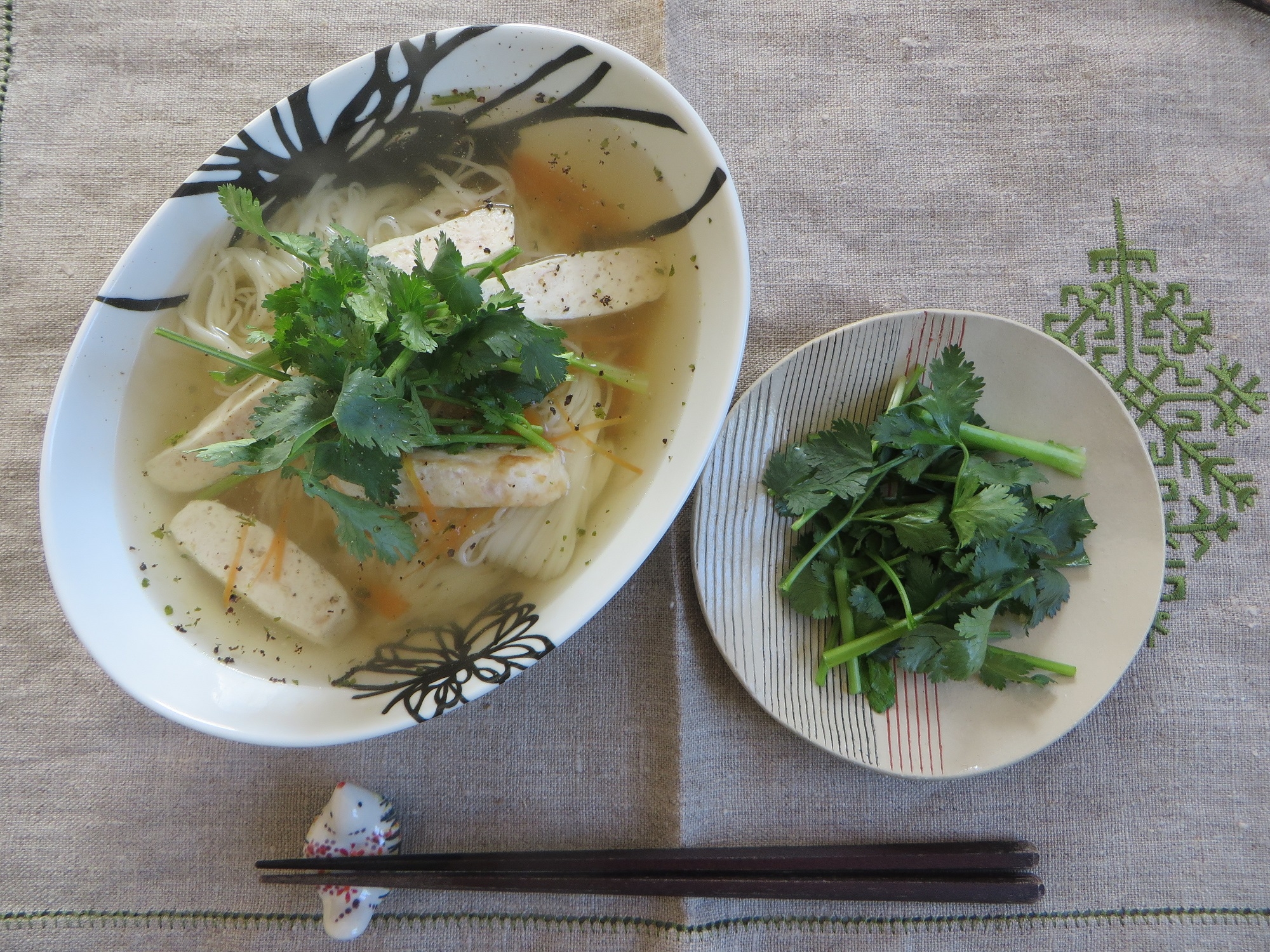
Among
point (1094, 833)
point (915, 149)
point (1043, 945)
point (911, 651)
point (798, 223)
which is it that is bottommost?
point (1043, 945)

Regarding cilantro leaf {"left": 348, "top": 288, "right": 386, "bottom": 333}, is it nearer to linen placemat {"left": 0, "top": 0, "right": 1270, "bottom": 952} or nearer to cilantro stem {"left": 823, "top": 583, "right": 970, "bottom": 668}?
linen placemat {"left": 0, "top": 0, "right": 1270, "bottom": 952}

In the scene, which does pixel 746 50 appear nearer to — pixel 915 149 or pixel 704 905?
pixel 915 149

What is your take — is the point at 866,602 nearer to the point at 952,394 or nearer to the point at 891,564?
the point at 891,564

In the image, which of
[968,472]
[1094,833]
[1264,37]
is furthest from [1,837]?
[1264,37]

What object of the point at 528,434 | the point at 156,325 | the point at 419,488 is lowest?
the point at 419,488

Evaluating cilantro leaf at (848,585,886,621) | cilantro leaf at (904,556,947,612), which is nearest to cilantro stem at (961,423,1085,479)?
cilantro leaf at (904,556,947,612)

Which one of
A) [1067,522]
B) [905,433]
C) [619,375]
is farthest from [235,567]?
[1067,522]
